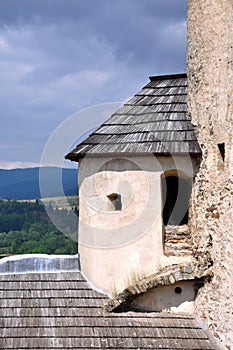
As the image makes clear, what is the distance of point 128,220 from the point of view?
27.0 feet

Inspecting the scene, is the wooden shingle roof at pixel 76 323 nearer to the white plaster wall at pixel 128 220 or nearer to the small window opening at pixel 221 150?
the white plaster wall at pixel 128 220

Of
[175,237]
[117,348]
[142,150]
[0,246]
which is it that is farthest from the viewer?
[0,246]

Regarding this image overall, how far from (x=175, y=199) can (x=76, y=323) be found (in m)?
2.87

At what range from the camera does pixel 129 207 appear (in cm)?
825

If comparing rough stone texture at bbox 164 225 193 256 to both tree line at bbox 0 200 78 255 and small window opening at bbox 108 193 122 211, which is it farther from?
tree line at bbox 0 200 78 255

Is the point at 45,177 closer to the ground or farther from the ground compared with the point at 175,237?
farther from the ground

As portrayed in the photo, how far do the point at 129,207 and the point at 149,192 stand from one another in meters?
0.44

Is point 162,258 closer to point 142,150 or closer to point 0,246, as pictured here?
point 142,150

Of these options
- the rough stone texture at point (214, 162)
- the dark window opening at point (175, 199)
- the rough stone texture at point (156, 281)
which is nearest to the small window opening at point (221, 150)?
the rough stone texture at point (214, 162)

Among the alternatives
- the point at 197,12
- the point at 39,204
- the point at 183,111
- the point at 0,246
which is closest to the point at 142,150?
the point at 183,111

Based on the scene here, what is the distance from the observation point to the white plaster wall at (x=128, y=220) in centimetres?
810

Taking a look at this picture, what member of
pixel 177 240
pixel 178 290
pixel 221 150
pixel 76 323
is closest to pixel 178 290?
pixel 178 290

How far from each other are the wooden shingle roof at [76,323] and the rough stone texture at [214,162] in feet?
1.71

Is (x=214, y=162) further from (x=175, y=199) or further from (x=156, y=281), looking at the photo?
(x=156, y=281)
